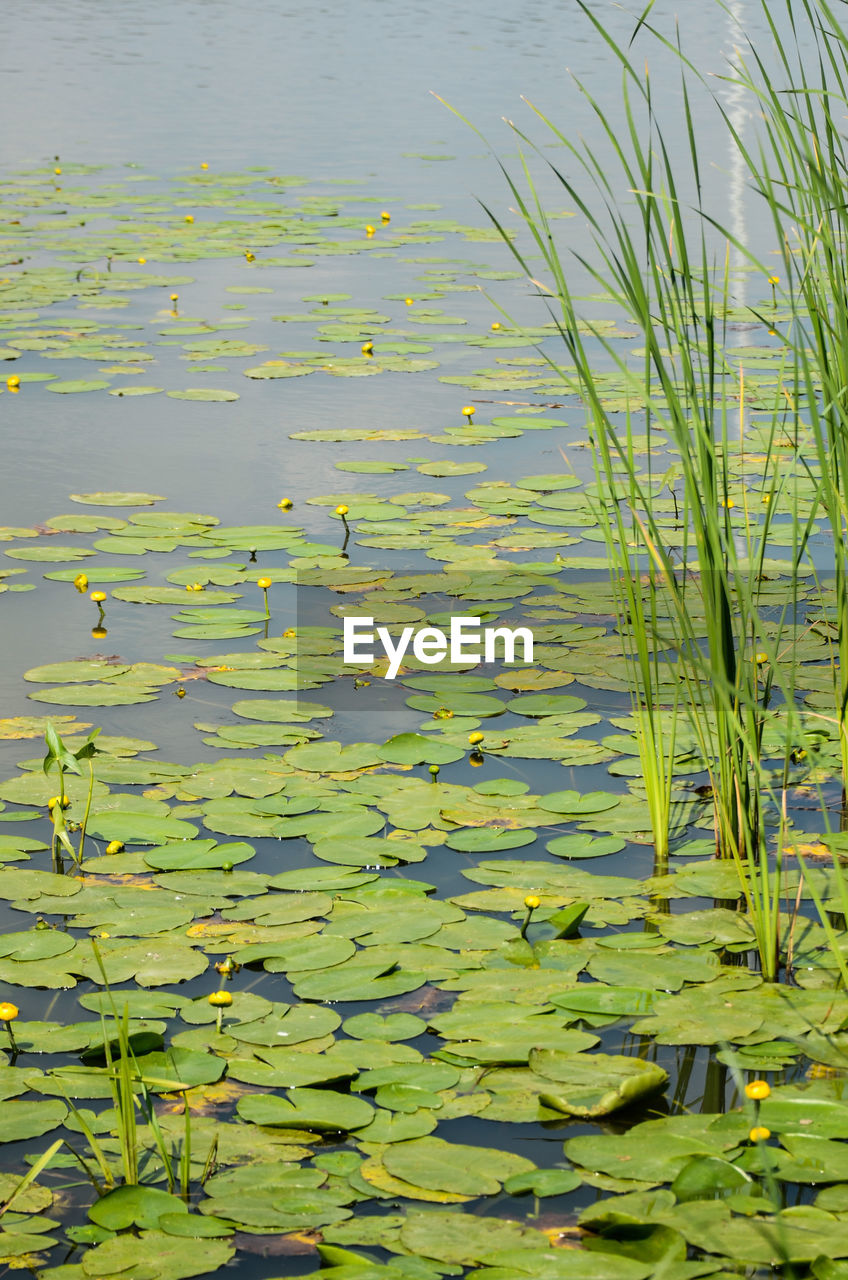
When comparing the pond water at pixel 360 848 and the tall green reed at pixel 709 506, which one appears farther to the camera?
the tall green reed at pixel 709 506

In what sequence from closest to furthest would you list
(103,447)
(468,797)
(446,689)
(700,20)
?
(468,797) < (446,689) < (103,447) < (700,20)

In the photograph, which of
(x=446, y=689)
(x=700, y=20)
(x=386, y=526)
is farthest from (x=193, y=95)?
(x=446, y=689)

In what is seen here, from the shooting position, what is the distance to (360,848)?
96.6 inches

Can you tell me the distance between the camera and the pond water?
1.65 meters

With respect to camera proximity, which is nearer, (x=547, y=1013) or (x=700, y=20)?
(x=547, y=1013)

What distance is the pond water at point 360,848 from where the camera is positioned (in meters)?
1.65

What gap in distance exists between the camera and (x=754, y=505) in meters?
4.13

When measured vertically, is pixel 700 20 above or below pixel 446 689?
above

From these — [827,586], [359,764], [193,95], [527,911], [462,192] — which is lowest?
[527,911]

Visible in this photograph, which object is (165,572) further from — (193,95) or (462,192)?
(193,95)

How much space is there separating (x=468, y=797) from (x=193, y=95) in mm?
12786

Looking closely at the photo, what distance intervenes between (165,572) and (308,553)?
0.38 metres

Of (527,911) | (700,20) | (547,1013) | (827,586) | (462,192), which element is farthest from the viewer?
(700,20)

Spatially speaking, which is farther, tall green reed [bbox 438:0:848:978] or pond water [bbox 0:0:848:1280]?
tall green reed [bbox 438:0:848:978]
